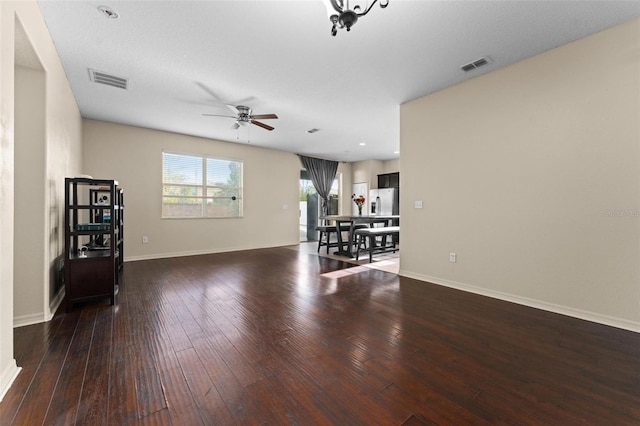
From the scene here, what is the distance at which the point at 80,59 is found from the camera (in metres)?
2.90

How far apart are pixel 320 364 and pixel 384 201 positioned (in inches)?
286

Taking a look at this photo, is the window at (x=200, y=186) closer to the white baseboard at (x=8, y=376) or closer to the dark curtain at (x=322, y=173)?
the dark curtain at (x=322, y=173)

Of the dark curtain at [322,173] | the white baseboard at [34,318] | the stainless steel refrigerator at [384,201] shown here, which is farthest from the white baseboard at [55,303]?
the stainless steel refrigerator at [384,201]

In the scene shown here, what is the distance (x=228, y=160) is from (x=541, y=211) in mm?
6034

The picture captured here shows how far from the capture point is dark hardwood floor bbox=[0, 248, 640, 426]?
1326 mm

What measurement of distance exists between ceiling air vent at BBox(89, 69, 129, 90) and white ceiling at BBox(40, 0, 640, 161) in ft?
0.30

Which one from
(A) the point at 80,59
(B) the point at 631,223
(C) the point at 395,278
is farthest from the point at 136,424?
(B) the point at 631,223

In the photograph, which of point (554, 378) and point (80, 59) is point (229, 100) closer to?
point (80, 59)

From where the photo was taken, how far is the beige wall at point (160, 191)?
5.04m

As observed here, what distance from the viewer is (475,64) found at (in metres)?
2.96

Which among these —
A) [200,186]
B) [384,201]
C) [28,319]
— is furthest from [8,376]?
[384,201]

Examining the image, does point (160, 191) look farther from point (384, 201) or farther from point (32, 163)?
point (384, 201)

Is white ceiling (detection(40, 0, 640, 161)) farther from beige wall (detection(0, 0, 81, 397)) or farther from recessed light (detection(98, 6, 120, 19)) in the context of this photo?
beige wall (detection(0, 0, 81, 397))

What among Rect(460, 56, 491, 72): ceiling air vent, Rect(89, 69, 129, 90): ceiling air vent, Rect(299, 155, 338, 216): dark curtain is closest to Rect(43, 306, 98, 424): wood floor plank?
Rect(89, 69, 129, 90): ceiling air vent
